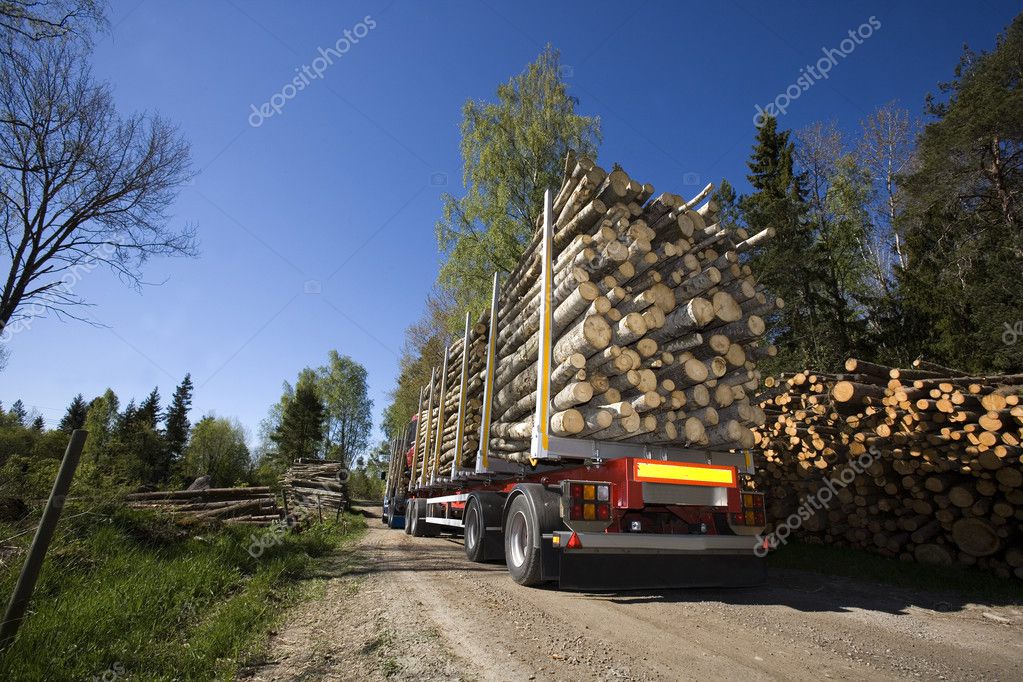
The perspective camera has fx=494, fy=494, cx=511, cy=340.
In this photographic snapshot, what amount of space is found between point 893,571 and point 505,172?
16.3m

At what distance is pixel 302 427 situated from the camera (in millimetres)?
43938

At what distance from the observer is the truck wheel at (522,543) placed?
4980mm

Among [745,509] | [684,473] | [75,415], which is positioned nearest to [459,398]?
[684,473]

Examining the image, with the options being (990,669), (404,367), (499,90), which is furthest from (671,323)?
(404,367)

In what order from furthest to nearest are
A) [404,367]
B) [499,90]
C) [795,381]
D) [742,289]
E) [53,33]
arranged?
[404,367], [499,90], [795,381], [53,33], [742,289]

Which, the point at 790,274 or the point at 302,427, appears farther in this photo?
the point at 302,427

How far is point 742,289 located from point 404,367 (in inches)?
1118

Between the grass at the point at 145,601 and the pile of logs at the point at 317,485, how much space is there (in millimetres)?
12846

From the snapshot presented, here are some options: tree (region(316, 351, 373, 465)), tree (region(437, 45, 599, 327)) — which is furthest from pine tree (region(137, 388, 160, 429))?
tree (region(437, 45, 599, 327))

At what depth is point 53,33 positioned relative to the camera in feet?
25.8

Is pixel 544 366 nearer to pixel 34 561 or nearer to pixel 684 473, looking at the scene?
pixel 684 473

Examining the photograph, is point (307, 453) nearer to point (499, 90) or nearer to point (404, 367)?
point (404, 367)

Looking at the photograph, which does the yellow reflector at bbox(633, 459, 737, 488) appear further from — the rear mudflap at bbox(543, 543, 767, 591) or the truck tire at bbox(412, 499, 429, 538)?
the truck tire at bbox(412, 499, 429, 538)

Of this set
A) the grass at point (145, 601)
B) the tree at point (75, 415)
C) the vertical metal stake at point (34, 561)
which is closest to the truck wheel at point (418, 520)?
the grass at point (145, 601)
